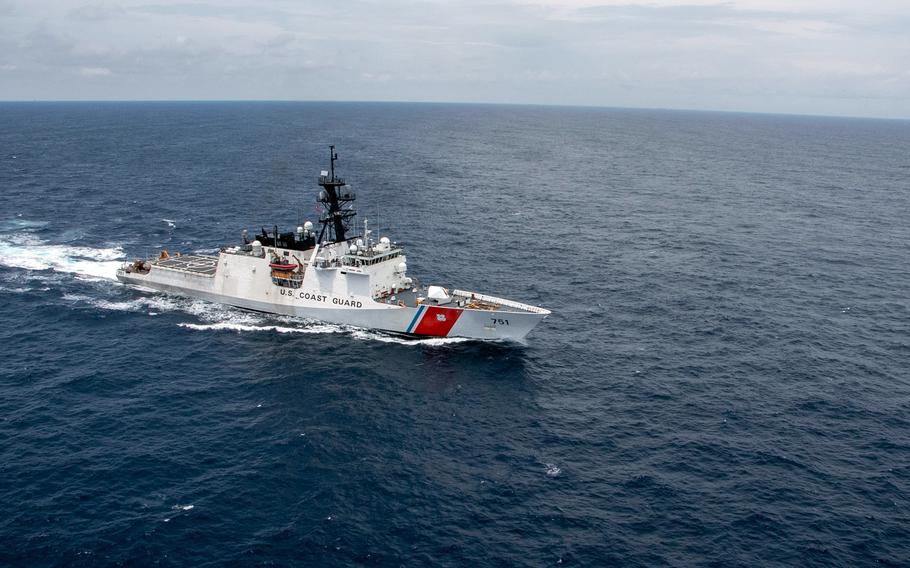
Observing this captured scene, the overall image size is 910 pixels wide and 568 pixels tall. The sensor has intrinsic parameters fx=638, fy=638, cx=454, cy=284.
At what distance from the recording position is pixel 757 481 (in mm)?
42812

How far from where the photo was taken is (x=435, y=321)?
65188mm

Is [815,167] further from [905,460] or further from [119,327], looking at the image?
[119,327]

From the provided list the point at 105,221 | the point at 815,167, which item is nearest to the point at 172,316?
the point at 105,221

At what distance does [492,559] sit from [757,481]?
1969 centimetres

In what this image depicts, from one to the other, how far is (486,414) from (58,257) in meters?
67.9

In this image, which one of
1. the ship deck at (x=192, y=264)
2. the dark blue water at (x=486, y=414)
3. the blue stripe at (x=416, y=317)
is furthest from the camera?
the ship deck at (x=192, y=264)

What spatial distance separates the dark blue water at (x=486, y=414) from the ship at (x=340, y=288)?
2216 mm

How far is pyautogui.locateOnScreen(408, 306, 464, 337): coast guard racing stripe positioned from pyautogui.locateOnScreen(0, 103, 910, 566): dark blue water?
2476 millimetres

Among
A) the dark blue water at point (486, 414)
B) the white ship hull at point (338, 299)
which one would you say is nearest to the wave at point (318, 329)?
the dark blue water at point (486, 414)

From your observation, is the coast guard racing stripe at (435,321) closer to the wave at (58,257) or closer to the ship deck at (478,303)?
the ship deck at (478,303)

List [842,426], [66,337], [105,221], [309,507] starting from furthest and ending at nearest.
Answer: [105,221] < [66,337] < [842,426] < [309,507]

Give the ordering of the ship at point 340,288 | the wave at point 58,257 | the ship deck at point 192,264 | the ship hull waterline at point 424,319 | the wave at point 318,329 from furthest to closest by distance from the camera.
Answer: the wave at point 58,257, the ship deck at point 192,264, the wave at point 318,329, the ship at point 340,288, the ship hull waterline at point 424,319

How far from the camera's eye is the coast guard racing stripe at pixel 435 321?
6412 cm

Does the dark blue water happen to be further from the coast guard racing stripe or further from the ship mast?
the ship mast
